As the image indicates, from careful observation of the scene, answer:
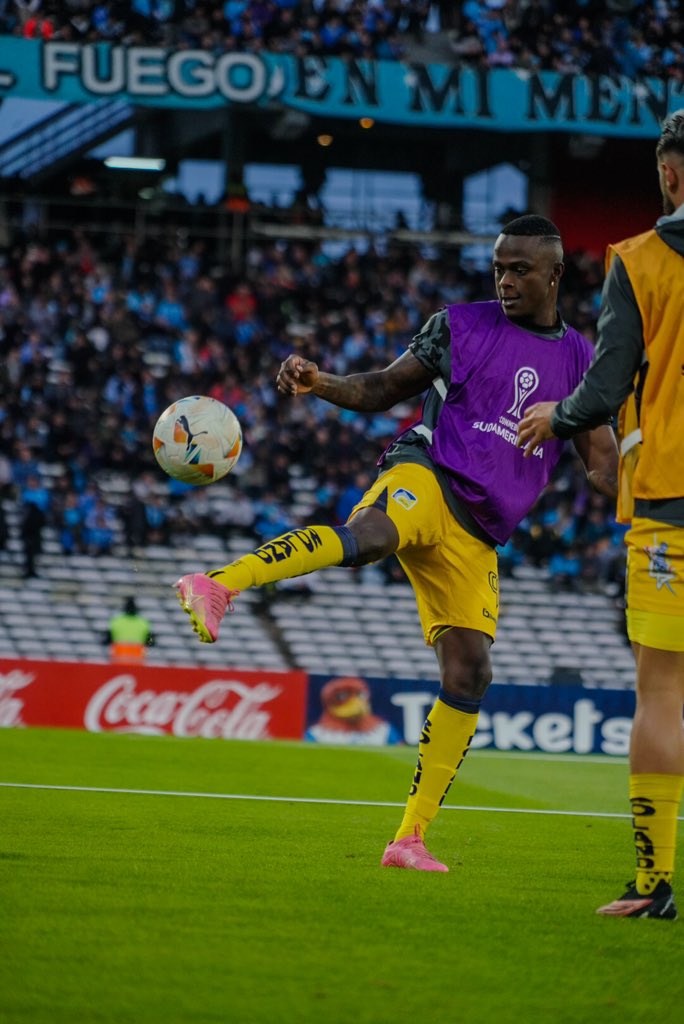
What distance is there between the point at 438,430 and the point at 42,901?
2561 mm

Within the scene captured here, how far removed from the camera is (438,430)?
6.03m

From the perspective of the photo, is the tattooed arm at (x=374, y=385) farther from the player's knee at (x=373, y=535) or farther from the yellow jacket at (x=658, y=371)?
the yellow jacket at (x=658, y=371)

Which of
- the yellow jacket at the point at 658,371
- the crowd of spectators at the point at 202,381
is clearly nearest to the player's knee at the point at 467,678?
the yellow jacket at the point at 658,371

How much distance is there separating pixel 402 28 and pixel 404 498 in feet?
70.1

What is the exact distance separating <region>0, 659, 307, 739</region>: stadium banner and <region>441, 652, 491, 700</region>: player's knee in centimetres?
1012

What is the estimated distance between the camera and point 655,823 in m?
4.53

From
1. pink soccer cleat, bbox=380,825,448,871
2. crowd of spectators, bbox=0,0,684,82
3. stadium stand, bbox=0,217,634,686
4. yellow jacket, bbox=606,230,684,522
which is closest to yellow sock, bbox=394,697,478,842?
pink soccer cleat, bbox=380,825,448,871

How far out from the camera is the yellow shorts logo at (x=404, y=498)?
571cm

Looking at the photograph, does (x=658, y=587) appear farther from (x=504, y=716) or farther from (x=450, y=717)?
(x=504, y=716)

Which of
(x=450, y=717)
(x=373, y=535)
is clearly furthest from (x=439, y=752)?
(x=373, y=535)

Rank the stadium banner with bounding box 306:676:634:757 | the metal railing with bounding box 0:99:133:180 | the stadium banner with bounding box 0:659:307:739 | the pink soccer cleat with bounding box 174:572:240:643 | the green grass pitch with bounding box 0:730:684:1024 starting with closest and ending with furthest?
1. the green grass pitch with bounding box 0:730:684:1024
2. the pink soccer cleat with bounding box 174:572:240:643
3. the stadium banner with bounding box 0:659:307:739
4. the stadium banner with bounding box 306:676:634:757
5. the metal railing with bounding box 0:99:133:180

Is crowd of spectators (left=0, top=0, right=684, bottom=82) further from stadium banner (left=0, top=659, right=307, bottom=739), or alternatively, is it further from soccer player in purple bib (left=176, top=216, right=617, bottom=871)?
soccer player in purple bib (left=176, top=216, right=617, bottom=871)

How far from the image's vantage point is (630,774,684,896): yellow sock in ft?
14.8

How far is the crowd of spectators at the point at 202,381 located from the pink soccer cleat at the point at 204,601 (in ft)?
47.8
